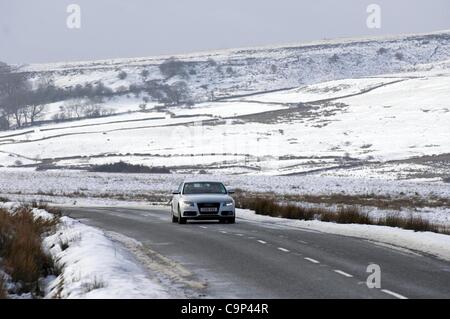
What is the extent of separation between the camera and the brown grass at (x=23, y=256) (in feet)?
45.6

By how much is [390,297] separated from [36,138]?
152880mm

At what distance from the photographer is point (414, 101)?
16625 cm

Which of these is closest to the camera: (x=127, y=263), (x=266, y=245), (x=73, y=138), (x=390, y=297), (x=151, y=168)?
(x=390, y=297)

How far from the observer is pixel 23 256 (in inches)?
576

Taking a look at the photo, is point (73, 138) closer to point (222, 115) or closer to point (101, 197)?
point (222, 115)

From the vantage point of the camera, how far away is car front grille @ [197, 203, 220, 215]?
29797mm

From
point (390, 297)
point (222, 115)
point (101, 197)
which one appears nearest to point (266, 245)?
point (390, 297)

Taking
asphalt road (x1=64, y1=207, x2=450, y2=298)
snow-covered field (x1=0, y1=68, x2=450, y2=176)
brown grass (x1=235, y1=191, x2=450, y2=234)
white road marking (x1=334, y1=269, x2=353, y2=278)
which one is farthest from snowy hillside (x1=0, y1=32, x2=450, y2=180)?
white road marking (x1=334, y1=269, x2=353, y2=278)

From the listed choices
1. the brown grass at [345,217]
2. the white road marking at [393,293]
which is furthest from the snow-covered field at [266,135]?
the white road marking at [393,293]

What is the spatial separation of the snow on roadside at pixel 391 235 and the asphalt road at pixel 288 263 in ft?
2.32

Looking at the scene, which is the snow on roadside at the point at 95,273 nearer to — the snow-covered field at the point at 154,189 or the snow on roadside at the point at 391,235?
the snow on roadside at the point at 391,235

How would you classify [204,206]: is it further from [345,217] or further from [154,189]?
[154,189]

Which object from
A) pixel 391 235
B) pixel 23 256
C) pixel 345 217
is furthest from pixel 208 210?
pixel 23 256

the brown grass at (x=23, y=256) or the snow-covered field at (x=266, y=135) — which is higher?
the snow-covered field at (x=266, y=135)
